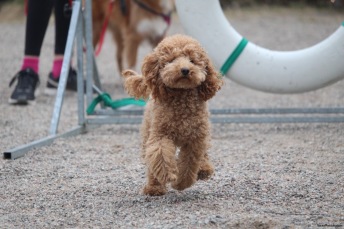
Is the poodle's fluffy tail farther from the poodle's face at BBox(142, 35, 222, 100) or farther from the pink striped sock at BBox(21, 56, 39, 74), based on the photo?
the pink striped sock at BBox(21, 56, 39, 74)

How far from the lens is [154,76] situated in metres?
3.13

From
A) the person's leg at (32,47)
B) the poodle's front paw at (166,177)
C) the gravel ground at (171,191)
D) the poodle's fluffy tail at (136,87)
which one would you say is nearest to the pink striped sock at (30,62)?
the person's leg at (32,47)

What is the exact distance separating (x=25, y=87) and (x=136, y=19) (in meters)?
1.45

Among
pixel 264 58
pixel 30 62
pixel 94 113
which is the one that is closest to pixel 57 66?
pixel 30 62

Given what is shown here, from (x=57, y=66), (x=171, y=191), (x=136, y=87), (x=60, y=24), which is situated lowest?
(x=171, y=191)

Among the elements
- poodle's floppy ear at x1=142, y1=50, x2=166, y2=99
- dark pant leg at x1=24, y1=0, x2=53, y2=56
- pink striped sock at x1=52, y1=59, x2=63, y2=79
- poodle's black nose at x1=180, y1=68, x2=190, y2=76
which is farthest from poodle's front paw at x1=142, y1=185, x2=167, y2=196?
pink striped sock at x1=52, y1=59, x2=63, y2=79

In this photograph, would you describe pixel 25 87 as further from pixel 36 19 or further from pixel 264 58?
pixel 264 58

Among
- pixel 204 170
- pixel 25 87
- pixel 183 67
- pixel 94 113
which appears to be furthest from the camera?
pixel 25 87

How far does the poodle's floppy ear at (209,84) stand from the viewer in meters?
3.14

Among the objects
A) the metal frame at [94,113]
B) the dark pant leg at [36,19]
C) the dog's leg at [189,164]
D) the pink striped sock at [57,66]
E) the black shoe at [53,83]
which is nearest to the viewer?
the dog's leg at [189,164]

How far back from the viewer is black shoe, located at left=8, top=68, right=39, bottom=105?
5.68 metres

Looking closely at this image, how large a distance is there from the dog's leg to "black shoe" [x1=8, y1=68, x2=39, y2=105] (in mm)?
2779

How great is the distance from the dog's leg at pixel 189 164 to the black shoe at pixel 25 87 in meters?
2.78

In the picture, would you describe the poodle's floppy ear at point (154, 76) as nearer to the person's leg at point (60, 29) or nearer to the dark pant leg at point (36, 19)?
the dark pant leg at point (36, 19)
